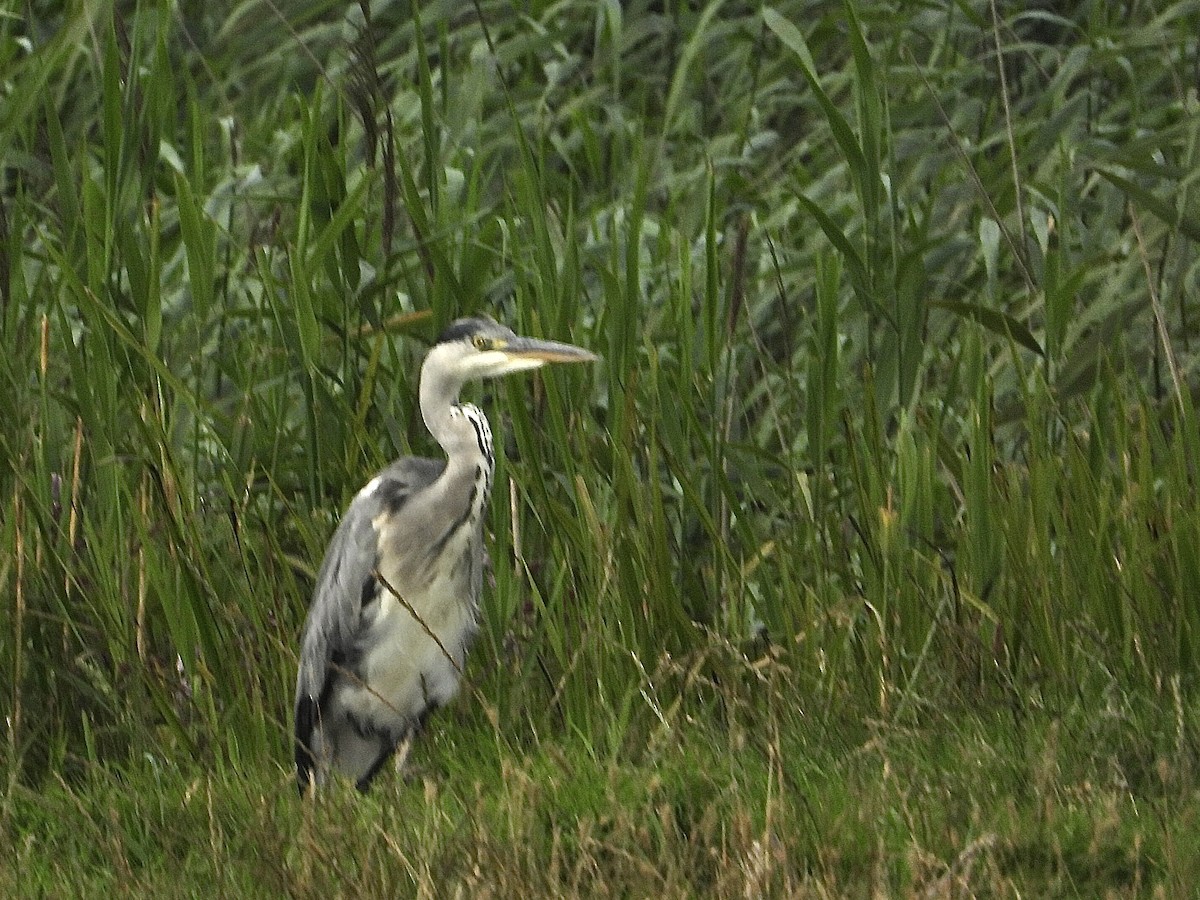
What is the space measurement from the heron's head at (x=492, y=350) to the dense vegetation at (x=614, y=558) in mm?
181

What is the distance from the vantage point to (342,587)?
421 cm

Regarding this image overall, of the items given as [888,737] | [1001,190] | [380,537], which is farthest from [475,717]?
[1001,190]

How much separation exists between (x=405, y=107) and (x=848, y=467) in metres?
2.47

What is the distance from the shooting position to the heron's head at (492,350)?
13.5ft

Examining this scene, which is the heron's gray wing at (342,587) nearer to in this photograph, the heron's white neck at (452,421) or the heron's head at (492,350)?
the heron's white neck at (452,421)

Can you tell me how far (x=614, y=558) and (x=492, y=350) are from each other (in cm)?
46

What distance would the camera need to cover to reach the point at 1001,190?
5867 mm

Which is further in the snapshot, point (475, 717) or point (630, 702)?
point (475, 717)

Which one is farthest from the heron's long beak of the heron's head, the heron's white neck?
the heron's white neck

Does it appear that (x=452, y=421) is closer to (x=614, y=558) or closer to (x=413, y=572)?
(x=413, y=572)

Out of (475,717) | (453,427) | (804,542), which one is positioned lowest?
(475,717)

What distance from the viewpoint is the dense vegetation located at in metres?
3.38

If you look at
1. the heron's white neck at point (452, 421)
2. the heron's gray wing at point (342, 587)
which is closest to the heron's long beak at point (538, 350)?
the heron's white neck at point (452, 421)

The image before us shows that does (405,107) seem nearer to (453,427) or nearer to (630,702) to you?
(453,427)
